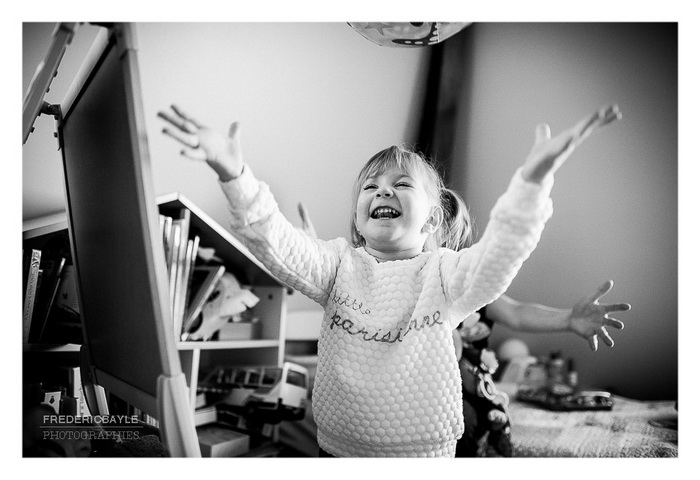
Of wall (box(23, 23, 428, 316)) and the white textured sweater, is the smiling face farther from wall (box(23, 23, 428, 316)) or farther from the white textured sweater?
wall (box(23, 23, 428, 316))

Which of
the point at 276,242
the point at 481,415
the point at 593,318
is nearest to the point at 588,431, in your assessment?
the point at 481,415

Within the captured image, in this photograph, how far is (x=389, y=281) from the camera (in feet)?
2.56

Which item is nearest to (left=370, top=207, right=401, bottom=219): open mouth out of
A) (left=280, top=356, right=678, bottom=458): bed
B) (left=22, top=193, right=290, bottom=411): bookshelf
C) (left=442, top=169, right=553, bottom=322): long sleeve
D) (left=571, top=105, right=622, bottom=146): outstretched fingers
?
(left=442, top=169, right=553, bottom=322): long sleeve

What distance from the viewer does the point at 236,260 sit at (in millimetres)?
1228

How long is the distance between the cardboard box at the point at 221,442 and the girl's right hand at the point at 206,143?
0.58m

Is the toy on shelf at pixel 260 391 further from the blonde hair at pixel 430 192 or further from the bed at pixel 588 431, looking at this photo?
the blonde hair at pixel 430 192

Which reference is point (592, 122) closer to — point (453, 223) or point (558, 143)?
point (558, 143)

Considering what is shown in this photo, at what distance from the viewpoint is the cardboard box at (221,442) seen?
1.03 meters

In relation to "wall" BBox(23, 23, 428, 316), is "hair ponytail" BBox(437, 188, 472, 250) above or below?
below

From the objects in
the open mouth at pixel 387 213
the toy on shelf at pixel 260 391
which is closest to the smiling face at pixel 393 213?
the open mouth at pixel 387 213

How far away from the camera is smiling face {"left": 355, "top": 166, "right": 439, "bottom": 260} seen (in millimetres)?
791

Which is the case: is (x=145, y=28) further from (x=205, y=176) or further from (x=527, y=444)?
(x=527, y=444)

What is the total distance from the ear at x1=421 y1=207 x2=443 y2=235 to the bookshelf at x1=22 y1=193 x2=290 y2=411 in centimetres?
44

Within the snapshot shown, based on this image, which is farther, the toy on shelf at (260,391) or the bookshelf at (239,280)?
the toy on shelf at (260,391)
